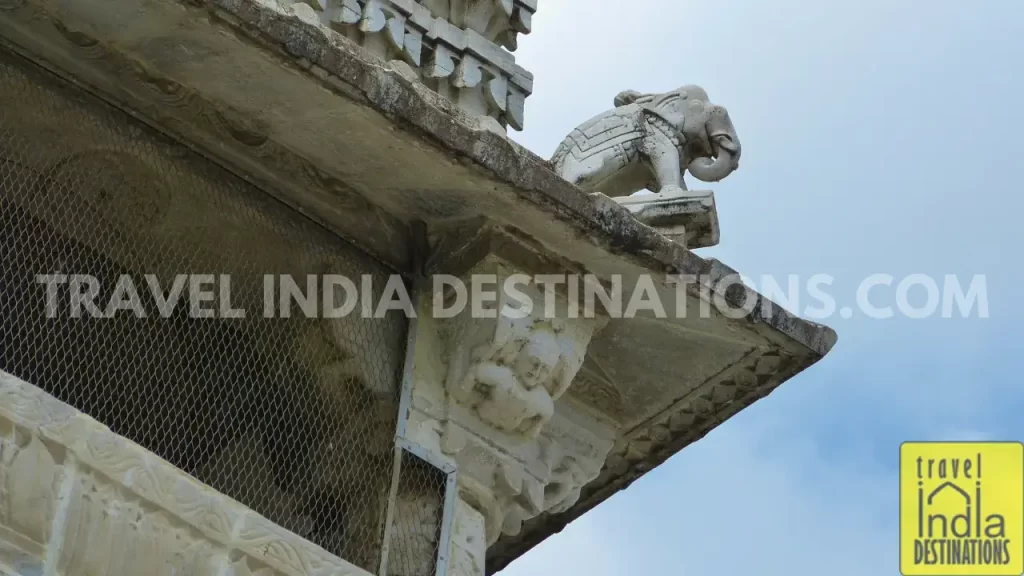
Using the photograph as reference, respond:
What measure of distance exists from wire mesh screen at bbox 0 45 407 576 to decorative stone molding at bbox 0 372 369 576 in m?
0.59

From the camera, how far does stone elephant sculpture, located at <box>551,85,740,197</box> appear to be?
816cm

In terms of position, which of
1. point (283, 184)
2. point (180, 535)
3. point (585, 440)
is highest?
point (283, 184)

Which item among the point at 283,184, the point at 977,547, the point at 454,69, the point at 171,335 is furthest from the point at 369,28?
the point at 977,547

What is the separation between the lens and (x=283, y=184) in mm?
7266

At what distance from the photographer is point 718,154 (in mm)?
8320

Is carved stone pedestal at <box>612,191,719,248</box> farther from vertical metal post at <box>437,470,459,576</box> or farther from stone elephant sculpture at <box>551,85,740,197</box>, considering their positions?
vertical metal post at <box>437,470,459,576</box>

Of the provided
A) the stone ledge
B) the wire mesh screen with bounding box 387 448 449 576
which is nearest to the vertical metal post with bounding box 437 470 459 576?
the wire mesh screen with bounding box 387 448 449 576

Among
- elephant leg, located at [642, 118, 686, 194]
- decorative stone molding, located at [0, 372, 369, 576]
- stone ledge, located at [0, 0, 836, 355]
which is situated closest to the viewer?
decorative stone molding, located at [0, 372, 369, 576]

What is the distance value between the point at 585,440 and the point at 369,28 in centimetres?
159

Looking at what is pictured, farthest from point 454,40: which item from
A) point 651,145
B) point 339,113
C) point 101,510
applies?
point 101,510

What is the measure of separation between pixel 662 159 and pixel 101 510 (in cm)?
277

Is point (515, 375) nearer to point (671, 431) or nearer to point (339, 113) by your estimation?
point (671, 431)

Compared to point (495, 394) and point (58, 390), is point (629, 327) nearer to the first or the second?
point (495, 394)

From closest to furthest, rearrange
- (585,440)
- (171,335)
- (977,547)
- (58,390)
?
1. (58,390)
2. (171,335)
3. (585,440)
4. (977,547)
